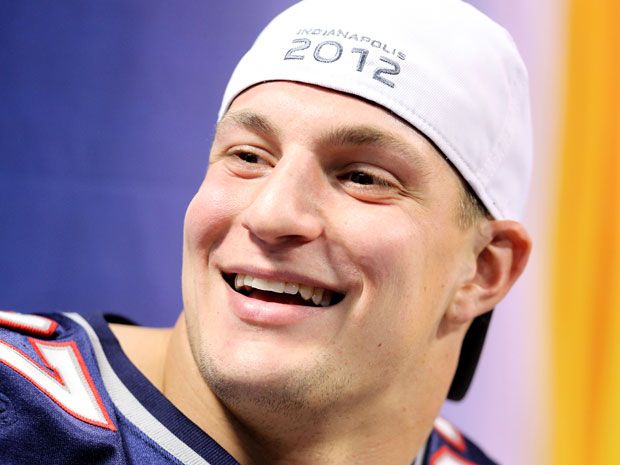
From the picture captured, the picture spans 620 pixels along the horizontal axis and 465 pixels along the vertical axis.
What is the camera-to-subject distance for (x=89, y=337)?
1.38m

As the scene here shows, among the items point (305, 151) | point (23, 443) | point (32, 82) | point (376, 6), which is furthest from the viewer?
point (32, 82)

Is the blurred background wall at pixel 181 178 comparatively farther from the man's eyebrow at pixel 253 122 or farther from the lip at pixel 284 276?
the lip at pixel 284 276

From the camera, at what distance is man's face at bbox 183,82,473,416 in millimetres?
1254

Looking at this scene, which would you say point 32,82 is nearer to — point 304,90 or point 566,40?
point 304,90

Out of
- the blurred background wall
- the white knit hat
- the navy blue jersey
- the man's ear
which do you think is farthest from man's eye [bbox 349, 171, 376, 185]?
the blurred background wall

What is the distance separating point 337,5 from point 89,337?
0.65 m

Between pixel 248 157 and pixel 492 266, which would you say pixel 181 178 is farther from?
pixel 492 266

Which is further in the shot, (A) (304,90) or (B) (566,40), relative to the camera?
(B) (566,40)

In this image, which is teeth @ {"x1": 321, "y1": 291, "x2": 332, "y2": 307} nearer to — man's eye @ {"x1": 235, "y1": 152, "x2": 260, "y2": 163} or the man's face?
the man's face

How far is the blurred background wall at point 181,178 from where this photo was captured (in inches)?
78.8

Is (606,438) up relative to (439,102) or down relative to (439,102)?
down

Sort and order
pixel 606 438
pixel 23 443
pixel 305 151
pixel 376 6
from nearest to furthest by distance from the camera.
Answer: pixel 23 443, pixel 305 151, pixel 376 6, pixel 606 438

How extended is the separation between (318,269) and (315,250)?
27 millimetres

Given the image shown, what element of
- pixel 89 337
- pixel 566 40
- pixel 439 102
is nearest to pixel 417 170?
pixel 439 102
